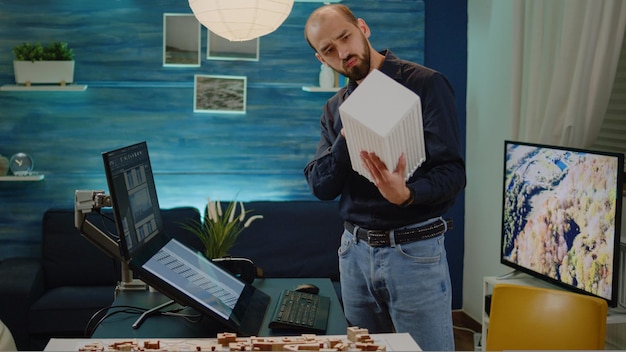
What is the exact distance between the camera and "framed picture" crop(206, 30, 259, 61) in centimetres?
488

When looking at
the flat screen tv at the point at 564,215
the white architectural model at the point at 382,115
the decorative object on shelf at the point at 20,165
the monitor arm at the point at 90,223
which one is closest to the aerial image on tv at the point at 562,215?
the flat screen tv at the point at 564,215

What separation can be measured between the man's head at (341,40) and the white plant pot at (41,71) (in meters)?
2.67

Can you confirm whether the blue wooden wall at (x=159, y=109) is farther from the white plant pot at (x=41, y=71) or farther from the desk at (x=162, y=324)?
the desk at (x=162, y=324)

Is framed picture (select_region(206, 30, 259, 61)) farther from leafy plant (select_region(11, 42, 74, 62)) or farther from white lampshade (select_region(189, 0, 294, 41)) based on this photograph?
white lampshade (select_region(189, 0, 294, 41))

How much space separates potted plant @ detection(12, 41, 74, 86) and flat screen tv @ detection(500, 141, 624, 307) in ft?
8.37

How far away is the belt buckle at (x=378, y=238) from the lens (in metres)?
2.34

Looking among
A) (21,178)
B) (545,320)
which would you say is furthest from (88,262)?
(545,320)

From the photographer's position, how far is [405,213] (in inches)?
91.9

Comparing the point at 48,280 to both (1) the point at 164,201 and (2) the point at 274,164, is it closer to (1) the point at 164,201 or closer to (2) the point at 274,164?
(1) the point at 164,201

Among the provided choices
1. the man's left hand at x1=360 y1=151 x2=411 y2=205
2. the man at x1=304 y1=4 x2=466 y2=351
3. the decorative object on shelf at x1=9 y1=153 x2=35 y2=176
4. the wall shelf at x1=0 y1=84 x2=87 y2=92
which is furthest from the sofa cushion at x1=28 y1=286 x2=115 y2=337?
the man's left hand at x1=360 y1=151 x2=411 y2=205

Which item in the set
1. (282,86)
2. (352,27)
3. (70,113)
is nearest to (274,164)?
(282,86)

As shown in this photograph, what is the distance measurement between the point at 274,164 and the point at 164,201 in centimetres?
71

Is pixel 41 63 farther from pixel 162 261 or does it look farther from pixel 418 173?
pixel 418 173

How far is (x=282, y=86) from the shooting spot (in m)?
4.96
